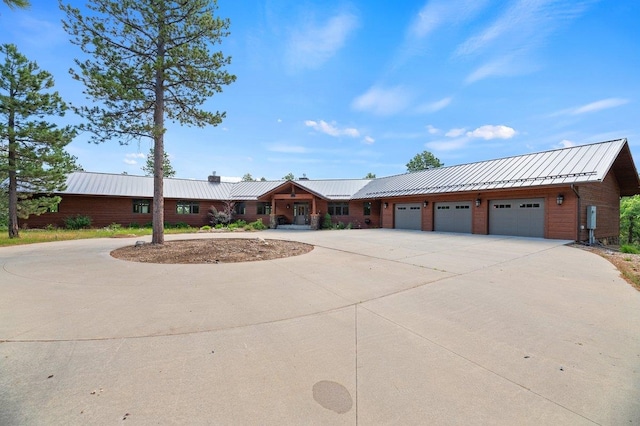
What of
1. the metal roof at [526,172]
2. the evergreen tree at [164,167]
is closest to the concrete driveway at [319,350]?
the metal roof at [526,172]

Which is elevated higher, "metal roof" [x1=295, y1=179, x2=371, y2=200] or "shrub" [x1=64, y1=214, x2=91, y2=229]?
"metal roof" [x1=295, y1=179, x2=371, y2=200]

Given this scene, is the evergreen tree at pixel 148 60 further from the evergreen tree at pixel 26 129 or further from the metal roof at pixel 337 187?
the metal roof at pixel 337 187

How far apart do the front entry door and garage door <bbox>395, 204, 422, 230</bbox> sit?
344 inches

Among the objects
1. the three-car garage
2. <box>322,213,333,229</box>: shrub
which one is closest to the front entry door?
<box>322,213,333,229</box>: shrub

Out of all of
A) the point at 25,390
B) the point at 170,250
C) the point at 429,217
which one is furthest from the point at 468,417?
the point at 429,217

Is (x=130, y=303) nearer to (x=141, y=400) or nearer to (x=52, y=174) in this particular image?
(x=141, y=400)

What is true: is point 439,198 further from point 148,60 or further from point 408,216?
point 148,60

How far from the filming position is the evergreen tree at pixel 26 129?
1370cm

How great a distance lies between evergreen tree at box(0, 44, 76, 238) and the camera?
13695 mm

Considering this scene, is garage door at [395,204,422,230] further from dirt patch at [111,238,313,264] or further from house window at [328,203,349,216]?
dirt patch at [111,238,313,264]

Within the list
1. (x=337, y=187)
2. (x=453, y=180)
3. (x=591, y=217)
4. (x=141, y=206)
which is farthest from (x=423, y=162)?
(x=141, y=206)

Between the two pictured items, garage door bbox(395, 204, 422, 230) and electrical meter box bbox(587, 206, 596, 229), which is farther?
garage door bbox(395, 204, 422, 230)

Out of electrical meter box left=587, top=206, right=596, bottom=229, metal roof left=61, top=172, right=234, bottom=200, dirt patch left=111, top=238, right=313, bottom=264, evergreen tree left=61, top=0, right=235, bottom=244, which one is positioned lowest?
dirt patch left=111, top=238, right=313, bottom=264

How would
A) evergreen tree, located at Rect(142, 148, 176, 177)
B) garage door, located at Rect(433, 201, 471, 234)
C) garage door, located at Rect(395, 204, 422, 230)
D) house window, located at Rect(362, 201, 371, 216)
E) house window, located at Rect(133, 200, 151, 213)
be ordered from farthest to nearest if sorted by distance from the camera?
evergreen tree, located at Rect(142, 148, 176, 177)
house window, located at Rect(362, 201, 371, 216)
house window, located at Rect(133, 200, 151, 213)
garage door, located at Rect(395, 204, 422, 230)
garage door, located at Rect(433, 201, 471, 234)
